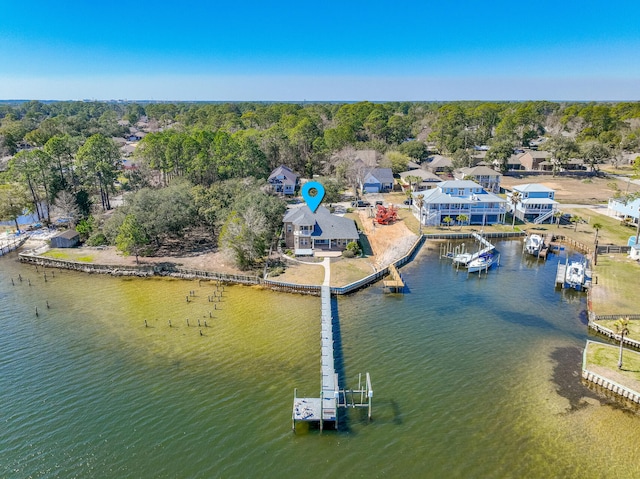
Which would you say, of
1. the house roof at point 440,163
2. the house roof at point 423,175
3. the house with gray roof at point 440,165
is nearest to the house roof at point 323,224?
the house roof at point 423,175

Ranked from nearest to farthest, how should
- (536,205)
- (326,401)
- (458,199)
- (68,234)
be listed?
(326,401) → (68,234) → (458,199) → (536,205)

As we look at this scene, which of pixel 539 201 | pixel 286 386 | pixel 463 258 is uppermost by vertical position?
pixel 539 201

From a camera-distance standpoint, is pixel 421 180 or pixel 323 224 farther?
pixel 421 180

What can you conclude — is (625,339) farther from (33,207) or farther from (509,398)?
(33,207)

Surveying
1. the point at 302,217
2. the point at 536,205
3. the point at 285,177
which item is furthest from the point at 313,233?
the point at 536,205

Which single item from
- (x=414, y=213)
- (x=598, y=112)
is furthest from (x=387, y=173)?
(x=598, y=112)

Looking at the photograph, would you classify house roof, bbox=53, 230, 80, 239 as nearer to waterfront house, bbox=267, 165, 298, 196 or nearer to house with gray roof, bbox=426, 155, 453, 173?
waterfront house, bbox=267, 165, 298, 196

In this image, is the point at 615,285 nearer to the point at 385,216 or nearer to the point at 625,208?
the point at 625,208
